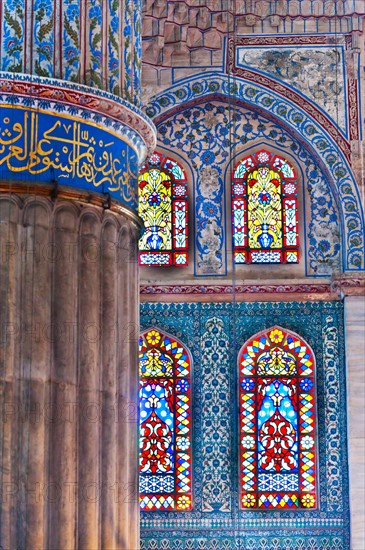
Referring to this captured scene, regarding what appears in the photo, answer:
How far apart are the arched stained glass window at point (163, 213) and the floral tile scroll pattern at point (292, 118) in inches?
18.3

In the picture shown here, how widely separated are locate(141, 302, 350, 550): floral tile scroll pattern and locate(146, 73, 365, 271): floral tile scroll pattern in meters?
0.84

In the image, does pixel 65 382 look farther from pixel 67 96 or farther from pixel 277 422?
pixel 277 422

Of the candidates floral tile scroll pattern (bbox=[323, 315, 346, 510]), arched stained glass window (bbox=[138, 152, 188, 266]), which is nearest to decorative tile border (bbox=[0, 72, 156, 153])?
arched stained glass window (bbox=[138, 152, 188, 266])

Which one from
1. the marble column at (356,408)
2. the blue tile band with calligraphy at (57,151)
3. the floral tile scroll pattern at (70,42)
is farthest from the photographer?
the marble column at (356,408)

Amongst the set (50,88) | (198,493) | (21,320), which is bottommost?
(198,493)

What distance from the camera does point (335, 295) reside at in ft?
31.5

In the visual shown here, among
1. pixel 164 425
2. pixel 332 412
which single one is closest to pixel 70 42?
pixel 164 425

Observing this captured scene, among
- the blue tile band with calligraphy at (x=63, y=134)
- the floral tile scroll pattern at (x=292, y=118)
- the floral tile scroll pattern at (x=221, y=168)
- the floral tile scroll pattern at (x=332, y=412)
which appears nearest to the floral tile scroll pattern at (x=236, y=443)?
the floral tile scroll pattern at (x=332, y=412)

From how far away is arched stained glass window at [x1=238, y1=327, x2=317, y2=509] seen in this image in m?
9.34

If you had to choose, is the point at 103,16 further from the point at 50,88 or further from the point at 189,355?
the point at 189,355

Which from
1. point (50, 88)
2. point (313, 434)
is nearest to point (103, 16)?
point (50, 88)

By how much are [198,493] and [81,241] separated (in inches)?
176

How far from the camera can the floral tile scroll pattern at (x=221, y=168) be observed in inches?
384

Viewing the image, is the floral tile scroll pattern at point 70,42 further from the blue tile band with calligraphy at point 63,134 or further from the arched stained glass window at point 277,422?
the arched stained glass window at point 277,422
